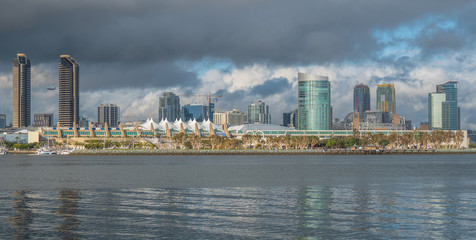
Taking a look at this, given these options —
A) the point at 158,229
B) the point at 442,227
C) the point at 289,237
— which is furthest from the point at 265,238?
the point at 442,227

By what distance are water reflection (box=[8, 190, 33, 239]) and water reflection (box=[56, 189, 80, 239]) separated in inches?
66.0

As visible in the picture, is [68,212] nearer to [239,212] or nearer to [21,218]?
[21,218]

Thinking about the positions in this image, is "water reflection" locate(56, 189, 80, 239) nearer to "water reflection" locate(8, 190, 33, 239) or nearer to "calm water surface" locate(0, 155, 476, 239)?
"calm water surface" locate(0, 155, 476, 239)

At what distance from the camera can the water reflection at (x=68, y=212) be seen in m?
28.6

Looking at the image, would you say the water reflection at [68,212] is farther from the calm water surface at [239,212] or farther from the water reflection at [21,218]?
the water reflection at [21,218]

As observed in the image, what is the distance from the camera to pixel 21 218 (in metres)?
32.7

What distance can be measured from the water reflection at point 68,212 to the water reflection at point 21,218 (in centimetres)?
168

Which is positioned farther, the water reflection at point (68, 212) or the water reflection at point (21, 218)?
the water reflection at point (68, 212)

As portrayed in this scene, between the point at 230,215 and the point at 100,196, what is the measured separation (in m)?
15.0

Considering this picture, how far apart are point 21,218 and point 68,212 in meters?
3.14

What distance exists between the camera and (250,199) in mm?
42344

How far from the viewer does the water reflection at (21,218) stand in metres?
28.4

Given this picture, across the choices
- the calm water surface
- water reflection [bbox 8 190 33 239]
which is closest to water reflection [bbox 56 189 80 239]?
the calm water surface

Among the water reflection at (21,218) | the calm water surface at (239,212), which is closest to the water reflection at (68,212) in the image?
the calm water surface at (239,212)
